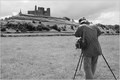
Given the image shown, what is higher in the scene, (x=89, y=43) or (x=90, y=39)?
(x=90, y=39)

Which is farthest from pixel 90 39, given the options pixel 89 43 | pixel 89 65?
pixel 89 65

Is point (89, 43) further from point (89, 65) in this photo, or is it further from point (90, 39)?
point (89, 65)

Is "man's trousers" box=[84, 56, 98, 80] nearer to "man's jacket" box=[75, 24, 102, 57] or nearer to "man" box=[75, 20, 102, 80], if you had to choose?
"man" box=[75, 20, 102, 80]

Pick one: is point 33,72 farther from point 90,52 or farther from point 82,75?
point 90,52

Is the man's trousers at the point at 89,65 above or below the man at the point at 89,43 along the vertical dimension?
below

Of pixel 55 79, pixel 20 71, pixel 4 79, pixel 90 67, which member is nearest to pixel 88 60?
pixel 90 67

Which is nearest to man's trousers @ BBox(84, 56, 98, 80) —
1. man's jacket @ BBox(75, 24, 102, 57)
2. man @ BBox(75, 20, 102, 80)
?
man @ BBox(75, 20, 102, 80)

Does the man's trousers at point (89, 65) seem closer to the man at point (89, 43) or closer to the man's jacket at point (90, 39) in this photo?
the man at point (89, 43)

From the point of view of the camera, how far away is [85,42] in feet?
22.8

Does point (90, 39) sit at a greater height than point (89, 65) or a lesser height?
greater

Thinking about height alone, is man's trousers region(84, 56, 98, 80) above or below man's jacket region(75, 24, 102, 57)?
Answer: below

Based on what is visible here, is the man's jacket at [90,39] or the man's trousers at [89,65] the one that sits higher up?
the man's jacket at [90,39]

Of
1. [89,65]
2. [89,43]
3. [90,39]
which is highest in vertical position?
[90,39]

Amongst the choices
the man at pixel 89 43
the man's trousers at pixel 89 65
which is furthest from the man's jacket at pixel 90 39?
the man's trousers at pixel 89 65
